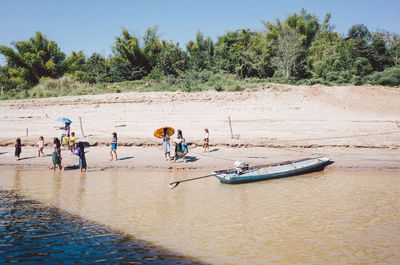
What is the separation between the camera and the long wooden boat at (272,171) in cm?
1199

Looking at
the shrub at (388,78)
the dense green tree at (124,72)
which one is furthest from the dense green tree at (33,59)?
the shrub at (388,78)

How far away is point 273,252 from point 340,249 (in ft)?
4.71

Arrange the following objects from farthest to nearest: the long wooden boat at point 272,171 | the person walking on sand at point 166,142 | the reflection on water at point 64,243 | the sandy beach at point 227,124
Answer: the sandy beach at point 227,124 < the person walking on sand at point 166,142 < the long wooden boat at point 272,171 < the reflection on water at point 64,243

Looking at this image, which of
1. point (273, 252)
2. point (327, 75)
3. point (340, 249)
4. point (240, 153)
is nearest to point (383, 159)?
point (240, 153)

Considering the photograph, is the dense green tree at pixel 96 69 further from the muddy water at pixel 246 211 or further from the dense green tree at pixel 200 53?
the muddy water at pixel 246 211

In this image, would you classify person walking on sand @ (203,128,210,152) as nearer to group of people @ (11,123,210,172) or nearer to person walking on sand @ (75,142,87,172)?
group of people @ (11,123,210,172)

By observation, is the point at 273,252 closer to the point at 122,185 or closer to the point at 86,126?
the point at 122,185

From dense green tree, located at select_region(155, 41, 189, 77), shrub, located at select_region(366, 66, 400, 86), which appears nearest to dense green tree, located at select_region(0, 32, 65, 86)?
dense green tree, located at select_region(155, 41, 189, 77)

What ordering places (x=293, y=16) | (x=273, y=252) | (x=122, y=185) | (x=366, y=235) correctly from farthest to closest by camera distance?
(x=293, y=16)
(x=122, y=185)
(x=366, y=235)
(x=273, y=252)

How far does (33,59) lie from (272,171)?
4424cm

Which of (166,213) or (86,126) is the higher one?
(86,126)

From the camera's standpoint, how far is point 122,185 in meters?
12.1

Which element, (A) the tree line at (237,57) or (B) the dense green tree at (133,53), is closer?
(A) the tree line at (237,57)

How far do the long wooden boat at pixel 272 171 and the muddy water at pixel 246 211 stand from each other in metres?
0.26
